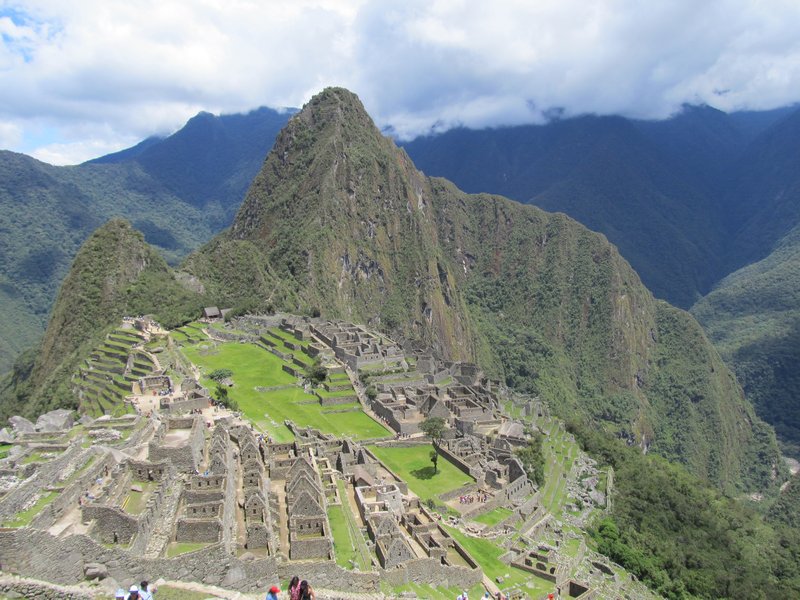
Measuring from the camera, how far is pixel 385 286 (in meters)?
183

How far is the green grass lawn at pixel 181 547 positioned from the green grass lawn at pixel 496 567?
1735 cm

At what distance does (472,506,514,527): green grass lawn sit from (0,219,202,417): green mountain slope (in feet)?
173

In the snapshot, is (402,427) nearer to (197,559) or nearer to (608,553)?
(608,553)

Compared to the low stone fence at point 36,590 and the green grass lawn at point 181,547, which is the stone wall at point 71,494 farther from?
the green grass lawn at point 181,547

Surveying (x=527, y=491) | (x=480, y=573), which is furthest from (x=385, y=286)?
(x=480, y=573)

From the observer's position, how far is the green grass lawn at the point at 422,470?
145ft

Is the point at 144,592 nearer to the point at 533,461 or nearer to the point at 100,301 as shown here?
the point at 533,461

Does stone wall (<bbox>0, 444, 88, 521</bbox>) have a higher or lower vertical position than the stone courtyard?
higher

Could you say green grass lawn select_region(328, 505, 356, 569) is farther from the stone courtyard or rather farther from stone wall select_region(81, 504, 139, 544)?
stone wall select_region(81, 504, 139, 544)

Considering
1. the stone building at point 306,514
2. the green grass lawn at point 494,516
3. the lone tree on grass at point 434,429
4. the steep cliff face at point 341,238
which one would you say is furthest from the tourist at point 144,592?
the steep cliff face at point 341,238

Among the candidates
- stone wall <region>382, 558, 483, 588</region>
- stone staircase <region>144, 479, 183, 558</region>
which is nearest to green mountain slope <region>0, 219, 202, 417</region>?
stone staircase <region>144, 479, 183, 558</region>

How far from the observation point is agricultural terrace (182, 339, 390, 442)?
5119cm

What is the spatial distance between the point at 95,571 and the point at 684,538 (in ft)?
183

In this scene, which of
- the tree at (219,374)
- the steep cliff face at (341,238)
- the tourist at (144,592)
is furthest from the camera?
the steep cliff face at (341,238)
